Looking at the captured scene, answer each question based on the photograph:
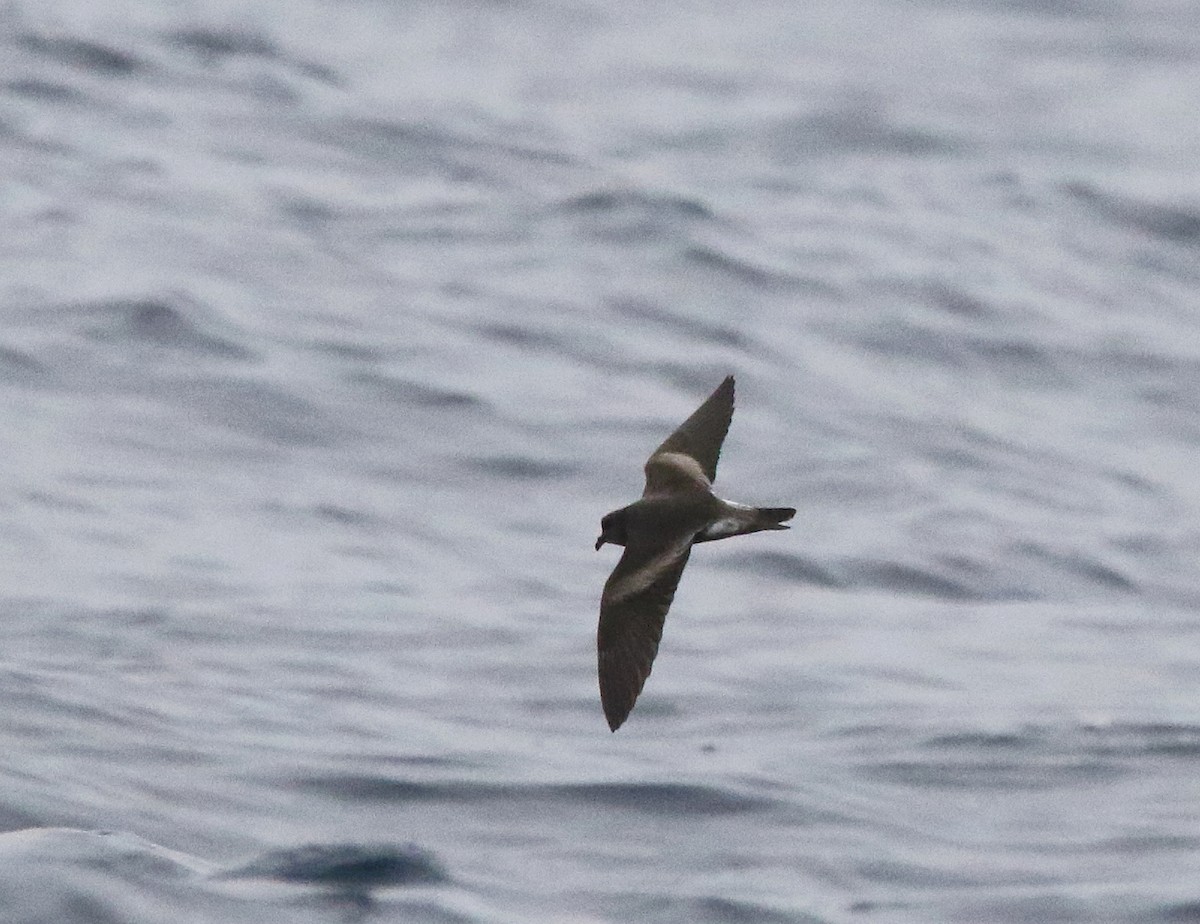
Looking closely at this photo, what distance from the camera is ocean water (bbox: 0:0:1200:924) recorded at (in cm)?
1423

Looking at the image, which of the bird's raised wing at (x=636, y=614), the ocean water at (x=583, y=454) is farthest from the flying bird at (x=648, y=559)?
the ocean water at (x=583, y=454)

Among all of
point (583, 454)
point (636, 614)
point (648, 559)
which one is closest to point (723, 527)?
point (648, 559)

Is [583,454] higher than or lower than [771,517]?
lower

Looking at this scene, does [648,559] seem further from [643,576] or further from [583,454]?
[583,454]

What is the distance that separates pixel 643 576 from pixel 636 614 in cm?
10

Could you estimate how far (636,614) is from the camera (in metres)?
7.70

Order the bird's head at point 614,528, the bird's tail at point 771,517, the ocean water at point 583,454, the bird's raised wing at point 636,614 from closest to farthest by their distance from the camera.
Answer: the bird's tail at point 771,517
the bird's raised wing at point 636,614
the bird's head at point 614,528
the ocean water at point 583,454

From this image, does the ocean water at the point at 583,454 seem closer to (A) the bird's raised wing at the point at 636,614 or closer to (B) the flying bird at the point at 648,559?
(B) the flying bird at the point at 648,559

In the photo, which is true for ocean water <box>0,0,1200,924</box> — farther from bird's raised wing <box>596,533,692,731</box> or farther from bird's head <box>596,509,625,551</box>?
bird's raised wing <box>596,533,692,731</box>

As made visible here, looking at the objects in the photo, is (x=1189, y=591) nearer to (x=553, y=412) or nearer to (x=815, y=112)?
(x=553, y=412)

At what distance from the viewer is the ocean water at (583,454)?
1423 cm

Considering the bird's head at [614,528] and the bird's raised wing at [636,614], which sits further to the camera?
the bird's head at [614,528]

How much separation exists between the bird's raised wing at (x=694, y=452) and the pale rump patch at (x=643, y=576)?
1.36ft

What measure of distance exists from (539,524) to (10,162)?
8114 millimetres
